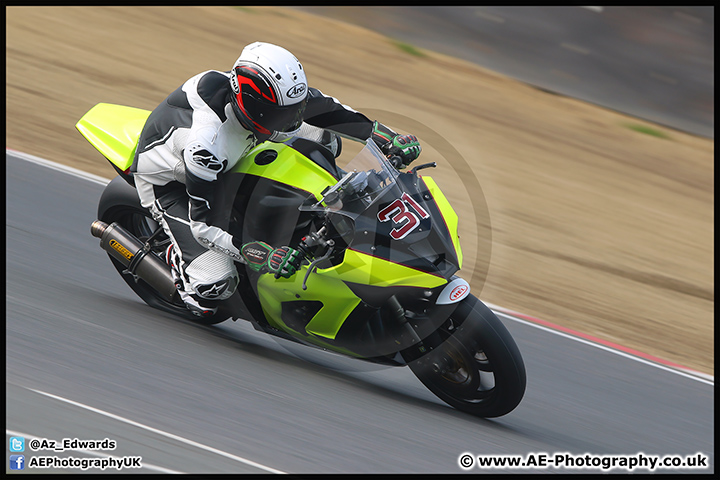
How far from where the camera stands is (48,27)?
1202 centimetres

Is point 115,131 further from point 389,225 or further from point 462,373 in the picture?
point 462,373

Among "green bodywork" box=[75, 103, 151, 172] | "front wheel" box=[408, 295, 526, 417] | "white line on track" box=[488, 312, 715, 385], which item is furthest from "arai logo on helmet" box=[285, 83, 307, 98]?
"white line on track" box=[488, 312, 715, 385]

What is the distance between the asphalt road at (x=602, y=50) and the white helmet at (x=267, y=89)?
8.33m

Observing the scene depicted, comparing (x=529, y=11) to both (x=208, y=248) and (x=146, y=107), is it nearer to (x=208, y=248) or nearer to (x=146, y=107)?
(x=146, y=107)

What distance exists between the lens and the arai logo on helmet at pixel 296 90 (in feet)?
14.1

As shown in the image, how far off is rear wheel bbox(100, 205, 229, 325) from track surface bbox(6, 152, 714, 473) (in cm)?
9

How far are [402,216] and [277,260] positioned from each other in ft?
2.37

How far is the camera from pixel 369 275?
424cm

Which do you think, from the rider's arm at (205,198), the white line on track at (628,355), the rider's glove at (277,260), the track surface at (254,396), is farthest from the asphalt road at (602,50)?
the rider's glove at (277,260)

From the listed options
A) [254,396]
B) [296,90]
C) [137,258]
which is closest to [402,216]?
[296,90]

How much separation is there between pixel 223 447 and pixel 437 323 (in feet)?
4.30

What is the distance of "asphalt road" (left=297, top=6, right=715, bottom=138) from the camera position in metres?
11.3

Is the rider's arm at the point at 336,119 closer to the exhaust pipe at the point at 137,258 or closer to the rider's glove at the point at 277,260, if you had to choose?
the rider's glove at the point at 277,260

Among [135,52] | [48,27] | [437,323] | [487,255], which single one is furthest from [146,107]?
[437,323]
